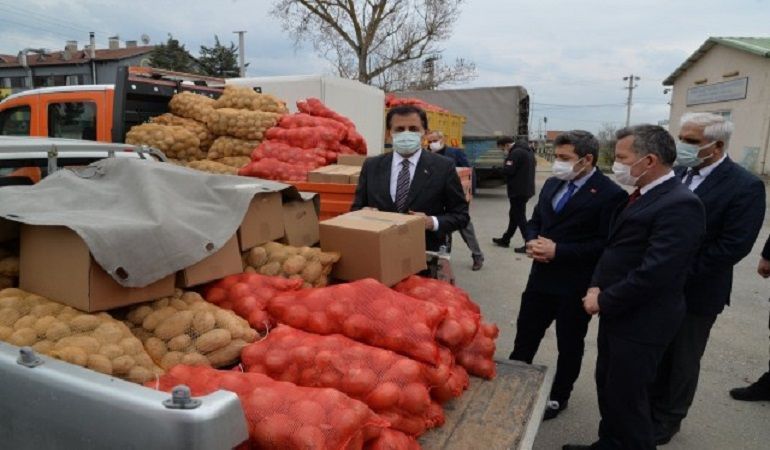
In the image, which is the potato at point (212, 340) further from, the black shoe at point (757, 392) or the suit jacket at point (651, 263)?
the black shoe at point (757, 392)

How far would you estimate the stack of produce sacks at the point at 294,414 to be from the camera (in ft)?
5.20

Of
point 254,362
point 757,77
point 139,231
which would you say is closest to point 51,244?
point 139,231

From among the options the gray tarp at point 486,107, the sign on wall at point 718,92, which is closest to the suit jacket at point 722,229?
the gray tarp at point 486,107

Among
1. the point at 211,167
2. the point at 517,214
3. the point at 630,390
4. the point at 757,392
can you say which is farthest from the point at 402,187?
the point at 517,214

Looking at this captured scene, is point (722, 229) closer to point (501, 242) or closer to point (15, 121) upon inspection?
point (501, 242)

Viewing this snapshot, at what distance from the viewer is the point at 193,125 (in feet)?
18.7

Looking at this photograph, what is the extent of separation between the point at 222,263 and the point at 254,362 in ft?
1.95

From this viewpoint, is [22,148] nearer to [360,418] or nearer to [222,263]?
[222,263]

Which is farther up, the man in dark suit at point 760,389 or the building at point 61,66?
the building at point 61,66

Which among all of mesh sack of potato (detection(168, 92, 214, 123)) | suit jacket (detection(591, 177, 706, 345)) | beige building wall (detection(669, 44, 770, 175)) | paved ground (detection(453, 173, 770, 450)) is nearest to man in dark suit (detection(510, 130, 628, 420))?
paved ground (detection(453, 173, 770, 450))

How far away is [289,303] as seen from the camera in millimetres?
2389

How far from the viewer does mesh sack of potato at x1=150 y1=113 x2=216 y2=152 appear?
567 centimetres

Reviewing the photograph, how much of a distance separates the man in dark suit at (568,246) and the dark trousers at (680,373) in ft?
1.82

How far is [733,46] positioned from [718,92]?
7.78 ft
